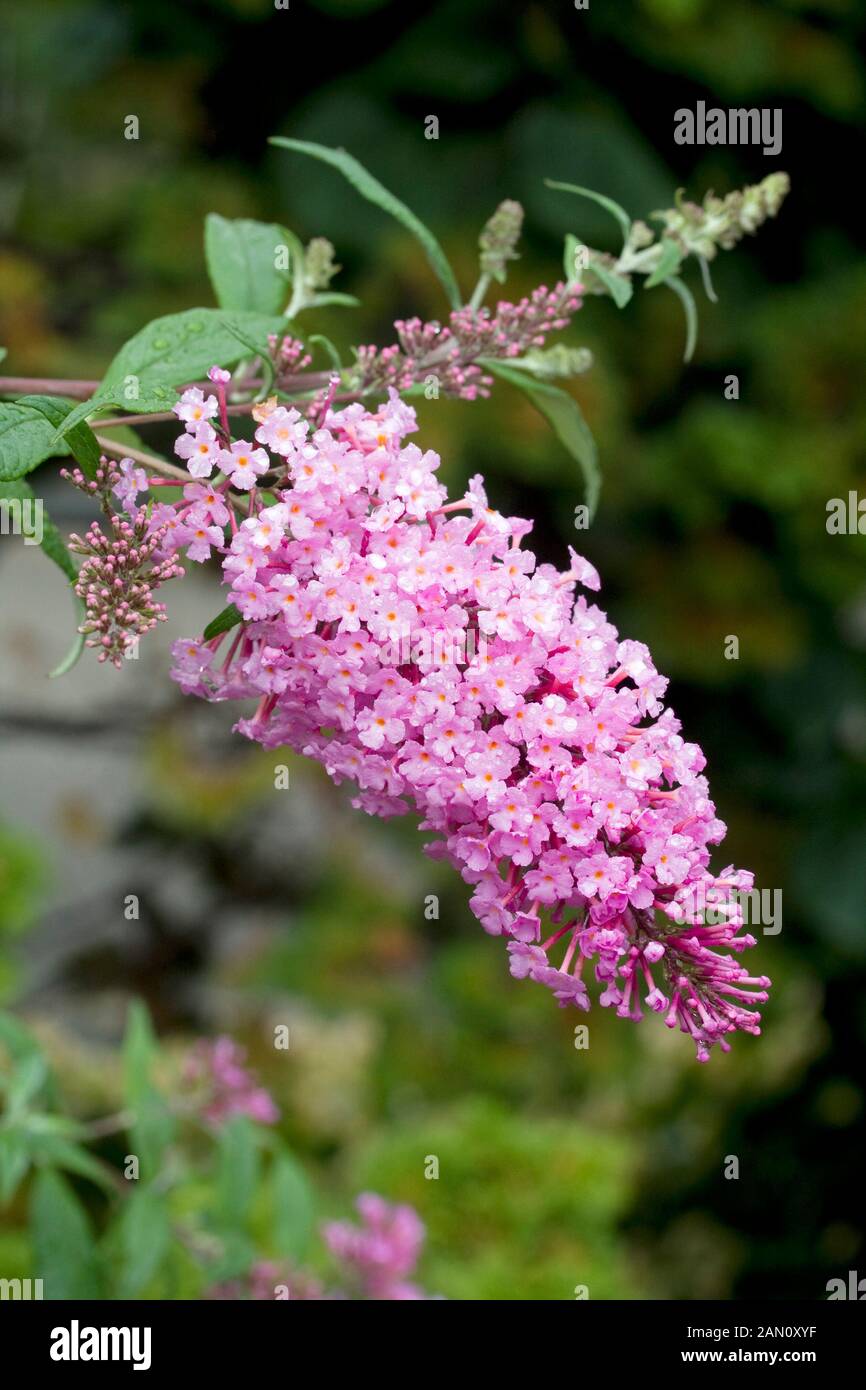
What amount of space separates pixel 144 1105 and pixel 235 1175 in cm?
12

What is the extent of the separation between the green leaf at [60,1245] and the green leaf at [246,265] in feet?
2.58

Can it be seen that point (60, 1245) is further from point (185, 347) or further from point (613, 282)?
point (613, 282)

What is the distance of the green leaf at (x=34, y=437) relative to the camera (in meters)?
0.72

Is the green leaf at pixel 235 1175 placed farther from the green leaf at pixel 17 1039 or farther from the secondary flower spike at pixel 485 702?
the secondary flower spike at pixel 485 702

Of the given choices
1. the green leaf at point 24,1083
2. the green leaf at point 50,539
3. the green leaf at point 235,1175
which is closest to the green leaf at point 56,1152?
the green leaf at point 24,1083

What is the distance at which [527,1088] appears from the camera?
254 centimetres

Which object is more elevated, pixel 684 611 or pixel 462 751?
pixel 684 611

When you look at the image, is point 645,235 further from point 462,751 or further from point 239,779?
point 239,779

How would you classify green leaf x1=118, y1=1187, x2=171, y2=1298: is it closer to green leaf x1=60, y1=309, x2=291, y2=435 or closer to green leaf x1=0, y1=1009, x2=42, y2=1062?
green leaf x1=0, y1=1009, x2=42, y2=1062

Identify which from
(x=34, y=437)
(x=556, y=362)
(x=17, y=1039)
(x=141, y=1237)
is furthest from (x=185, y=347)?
(x=141, y=1237)

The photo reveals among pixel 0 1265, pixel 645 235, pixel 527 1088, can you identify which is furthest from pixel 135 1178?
pixel 527 1088

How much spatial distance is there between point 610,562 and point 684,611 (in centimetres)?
17

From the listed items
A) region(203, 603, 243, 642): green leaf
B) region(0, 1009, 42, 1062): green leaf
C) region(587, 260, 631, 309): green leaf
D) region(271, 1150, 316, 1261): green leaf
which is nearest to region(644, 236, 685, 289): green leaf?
region(587, 260, 631, 309): green leaf

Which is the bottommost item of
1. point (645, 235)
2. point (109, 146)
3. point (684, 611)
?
point (645, 235)
